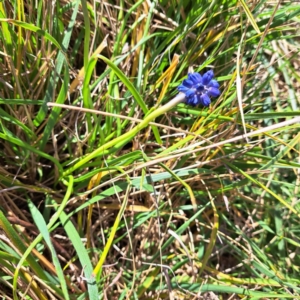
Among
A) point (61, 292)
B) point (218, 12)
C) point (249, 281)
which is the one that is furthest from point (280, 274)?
point (218, 12)

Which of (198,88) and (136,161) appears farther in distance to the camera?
(136,161)

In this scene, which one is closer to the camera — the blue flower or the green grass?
the blue flower

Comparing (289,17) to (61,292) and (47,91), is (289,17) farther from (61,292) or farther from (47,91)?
(61,292)

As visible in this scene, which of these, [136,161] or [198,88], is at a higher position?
[198,88]
